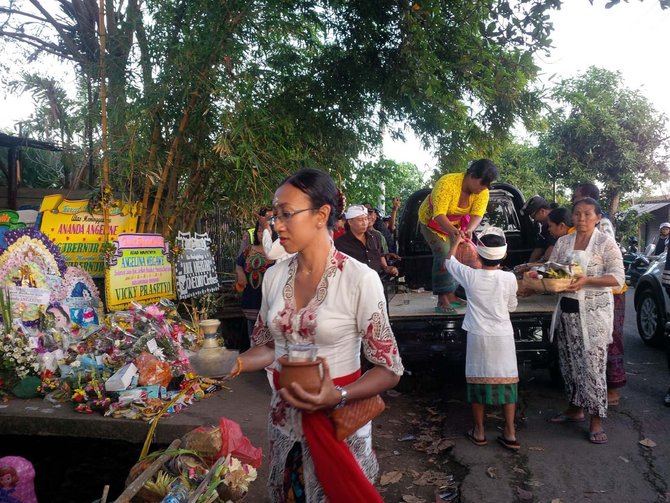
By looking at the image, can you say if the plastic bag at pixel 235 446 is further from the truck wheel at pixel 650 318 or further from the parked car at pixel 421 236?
the truck wheel at pixel 650 318

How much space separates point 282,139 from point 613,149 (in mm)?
18361

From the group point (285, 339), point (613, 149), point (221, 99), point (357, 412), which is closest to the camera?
point (357, 412)

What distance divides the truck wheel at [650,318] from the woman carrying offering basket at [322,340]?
691 centimetres

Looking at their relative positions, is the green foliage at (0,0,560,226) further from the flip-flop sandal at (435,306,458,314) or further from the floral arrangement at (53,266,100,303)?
the flip-flop sandal at (435,306,458,314)

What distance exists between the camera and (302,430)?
193 cm

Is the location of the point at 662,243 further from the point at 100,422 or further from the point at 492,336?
the point at 100,422

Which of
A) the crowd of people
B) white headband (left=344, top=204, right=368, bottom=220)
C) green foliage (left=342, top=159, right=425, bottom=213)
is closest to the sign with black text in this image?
the crowd of people

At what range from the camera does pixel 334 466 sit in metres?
1.81

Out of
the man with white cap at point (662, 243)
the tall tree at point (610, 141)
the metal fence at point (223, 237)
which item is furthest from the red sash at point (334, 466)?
the tall tree at point (610, 141)

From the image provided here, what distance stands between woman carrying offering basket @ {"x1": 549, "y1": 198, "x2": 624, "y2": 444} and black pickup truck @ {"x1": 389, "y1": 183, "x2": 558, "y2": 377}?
483mm

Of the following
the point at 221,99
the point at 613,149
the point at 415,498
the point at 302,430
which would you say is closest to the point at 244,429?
the point at 415,498

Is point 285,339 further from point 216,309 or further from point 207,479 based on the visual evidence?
point 216,309

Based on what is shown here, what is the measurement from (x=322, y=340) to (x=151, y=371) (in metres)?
3.14

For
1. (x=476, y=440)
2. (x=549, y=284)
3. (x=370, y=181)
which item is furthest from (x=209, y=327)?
(x=370, y=181)
